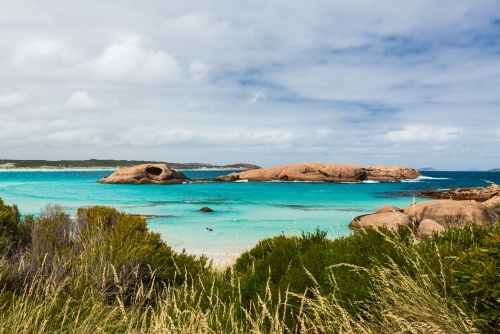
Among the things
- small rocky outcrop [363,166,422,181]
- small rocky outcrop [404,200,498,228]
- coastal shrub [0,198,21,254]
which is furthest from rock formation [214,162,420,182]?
coastal shrub [0,198,21,254]

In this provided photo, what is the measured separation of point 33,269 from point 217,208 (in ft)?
92.2

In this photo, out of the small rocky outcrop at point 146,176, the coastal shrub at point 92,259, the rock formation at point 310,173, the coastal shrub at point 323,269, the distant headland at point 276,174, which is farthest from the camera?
the rock formation at point 310,173

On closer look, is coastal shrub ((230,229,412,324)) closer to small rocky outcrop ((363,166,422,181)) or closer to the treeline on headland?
the treeline on headland

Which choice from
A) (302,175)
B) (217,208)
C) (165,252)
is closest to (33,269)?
(165,252)

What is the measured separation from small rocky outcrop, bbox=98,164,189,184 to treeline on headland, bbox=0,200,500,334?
202 ft

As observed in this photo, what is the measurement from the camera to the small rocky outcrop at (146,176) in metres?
69.8

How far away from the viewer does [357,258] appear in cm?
582

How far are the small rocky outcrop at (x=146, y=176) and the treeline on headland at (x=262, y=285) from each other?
6153 centimetres

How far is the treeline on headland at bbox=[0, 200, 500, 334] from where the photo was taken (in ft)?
13.2

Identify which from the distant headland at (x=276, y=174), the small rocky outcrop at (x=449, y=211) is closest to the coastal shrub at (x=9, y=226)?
the small rocky outcrop at (x=449, y=211)

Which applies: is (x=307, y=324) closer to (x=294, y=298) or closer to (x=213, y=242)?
(x=294, y=298)

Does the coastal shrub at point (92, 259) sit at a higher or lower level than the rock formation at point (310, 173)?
lower

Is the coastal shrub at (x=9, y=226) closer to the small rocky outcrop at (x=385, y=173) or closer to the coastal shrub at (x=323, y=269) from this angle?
the coastal shrub at (x=323, y=269)

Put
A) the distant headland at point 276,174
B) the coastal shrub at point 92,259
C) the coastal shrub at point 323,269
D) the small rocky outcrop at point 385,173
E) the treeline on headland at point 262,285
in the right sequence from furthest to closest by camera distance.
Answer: the small rocky outcrop at point 385,173, the distant headland at point 276,174, the coastal shrub at point 92,259, the coastal shrub at point 323,269, the treeline on headland at point 262,285
